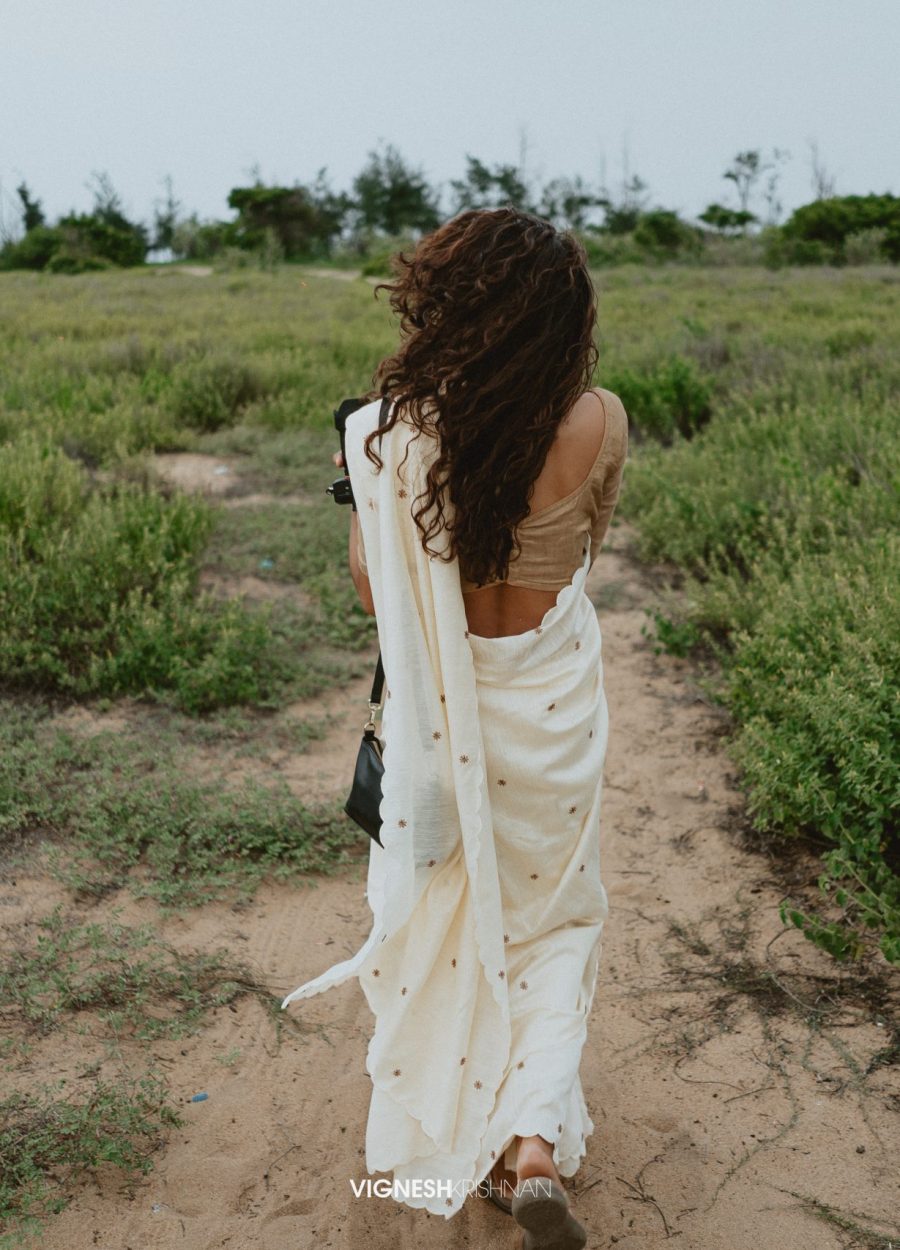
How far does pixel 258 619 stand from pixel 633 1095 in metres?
2.95

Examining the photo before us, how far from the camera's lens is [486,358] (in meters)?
1.94

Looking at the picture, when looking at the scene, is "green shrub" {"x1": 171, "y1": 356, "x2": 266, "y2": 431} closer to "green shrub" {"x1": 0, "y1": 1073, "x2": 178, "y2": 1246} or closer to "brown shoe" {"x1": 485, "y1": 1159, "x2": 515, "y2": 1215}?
"green shrub" {"x1": 0, "y1": 1073, "x2": 178, "y2": 1246}

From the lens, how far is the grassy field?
326cm

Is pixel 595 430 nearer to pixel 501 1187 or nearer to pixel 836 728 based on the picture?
pixel 501 1187

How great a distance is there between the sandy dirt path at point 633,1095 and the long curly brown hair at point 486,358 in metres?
1.56

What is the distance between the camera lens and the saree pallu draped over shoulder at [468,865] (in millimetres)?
2096

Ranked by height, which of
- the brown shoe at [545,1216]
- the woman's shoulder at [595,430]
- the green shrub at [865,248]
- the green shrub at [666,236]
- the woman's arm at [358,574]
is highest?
the green shrub at [666,236]

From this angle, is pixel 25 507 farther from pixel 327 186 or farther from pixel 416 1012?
pixel 327 186

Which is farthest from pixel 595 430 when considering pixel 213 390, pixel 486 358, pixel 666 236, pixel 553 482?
pixel 666 236

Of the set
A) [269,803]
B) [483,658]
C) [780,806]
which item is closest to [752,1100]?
[780,806]

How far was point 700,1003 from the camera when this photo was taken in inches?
121

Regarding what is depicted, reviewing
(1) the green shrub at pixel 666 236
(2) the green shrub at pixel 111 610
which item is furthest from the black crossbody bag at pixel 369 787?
(1) the green shrub at pixel 666 236

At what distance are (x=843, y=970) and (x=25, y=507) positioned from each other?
428cm

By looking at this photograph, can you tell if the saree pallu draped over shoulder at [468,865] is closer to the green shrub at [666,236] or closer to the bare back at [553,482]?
the bare back at [553,482]
